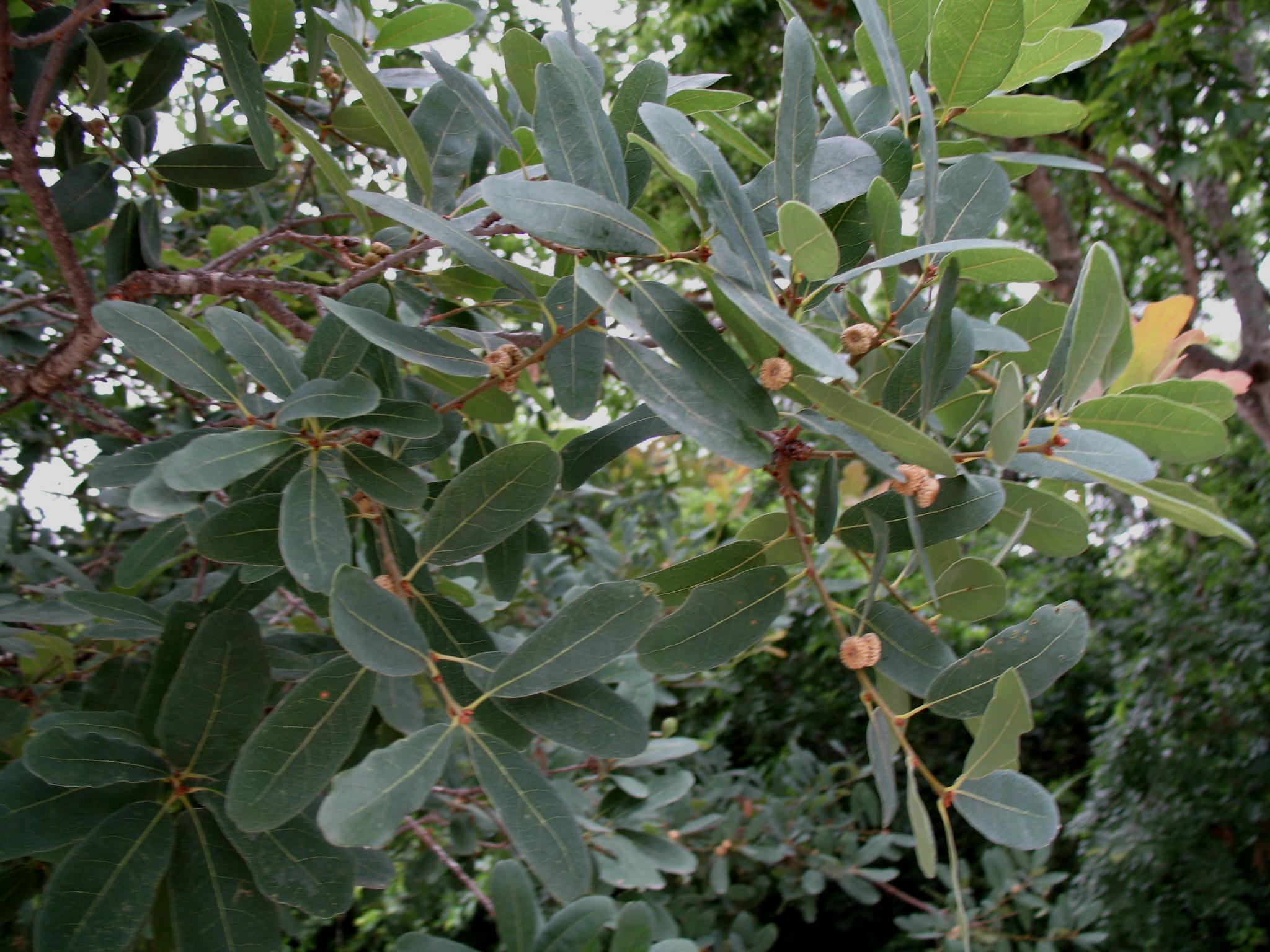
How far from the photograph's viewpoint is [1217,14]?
8.84 feet

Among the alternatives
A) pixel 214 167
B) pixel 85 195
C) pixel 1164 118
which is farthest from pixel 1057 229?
pixel 85 195

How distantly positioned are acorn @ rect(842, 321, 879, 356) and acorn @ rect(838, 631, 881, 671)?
0.21 metres

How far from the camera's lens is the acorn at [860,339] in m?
0.64

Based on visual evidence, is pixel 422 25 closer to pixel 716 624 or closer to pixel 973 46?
pixel 973 46

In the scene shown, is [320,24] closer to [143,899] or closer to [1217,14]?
[143,899]

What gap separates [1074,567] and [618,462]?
8.21ft

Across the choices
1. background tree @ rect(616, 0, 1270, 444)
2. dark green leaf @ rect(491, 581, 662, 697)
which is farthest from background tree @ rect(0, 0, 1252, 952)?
background tree @ rect(616, 0, 1270, 444)

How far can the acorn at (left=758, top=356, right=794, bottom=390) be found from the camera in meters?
0.60

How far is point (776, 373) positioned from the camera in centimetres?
60

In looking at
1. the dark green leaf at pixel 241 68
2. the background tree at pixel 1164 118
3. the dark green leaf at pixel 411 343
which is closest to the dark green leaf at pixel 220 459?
the dark green leaf at pixel 411 343

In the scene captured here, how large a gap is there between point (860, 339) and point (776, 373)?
3.2 inches

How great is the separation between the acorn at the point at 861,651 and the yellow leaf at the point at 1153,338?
0.30 m

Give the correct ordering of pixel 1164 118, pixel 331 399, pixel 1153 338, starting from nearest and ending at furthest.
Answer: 1. pixel 331 399
2. pixel 1153 338
3. pixel 1164 118

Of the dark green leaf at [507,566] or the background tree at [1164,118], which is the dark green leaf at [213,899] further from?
the background tree at [1164,118]
